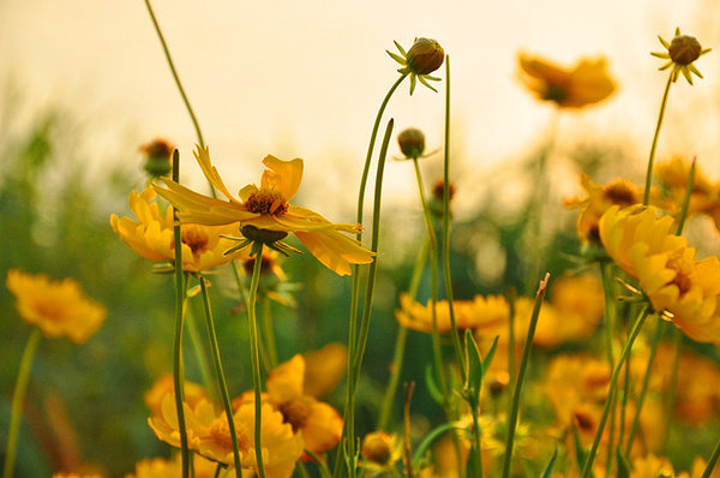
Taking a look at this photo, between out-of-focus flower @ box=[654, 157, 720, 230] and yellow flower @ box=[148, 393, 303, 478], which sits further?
out-of-focus flower @ box=[654, 157, 720, 230]

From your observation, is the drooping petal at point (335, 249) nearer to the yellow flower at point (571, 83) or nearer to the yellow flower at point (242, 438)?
the yellow flower at point (242, 438)

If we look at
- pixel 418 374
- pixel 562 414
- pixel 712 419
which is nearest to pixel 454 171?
pixel 418 374

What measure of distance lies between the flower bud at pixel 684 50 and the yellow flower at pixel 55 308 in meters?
0.64

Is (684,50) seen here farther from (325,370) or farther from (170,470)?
(325,370)

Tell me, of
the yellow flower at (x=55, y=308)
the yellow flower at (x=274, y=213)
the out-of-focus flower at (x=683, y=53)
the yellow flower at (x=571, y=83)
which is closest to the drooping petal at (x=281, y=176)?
the yellow flower at (x=274, y=213)

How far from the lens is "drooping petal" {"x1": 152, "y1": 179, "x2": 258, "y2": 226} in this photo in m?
0.33

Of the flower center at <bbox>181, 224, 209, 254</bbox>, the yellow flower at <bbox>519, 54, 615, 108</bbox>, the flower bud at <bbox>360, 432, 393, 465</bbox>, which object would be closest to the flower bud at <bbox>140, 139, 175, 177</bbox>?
the flower center at <bbox>181, 224, 209, 254</bbox>

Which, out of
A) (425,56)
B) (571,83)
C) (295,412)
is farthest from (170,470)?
(571,83)

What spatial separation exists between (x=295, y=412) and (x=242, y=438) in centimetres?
8

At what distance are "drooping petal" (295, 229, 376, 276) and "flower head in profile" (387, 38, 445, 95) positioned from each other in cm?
8

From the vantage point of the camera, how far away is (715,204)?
642mm

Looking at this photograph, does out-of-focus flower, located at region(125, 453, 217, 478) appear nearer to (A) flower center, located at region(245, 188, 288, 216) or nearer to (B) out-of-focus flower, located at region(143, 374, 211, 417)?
(B) out-of-focus flower, located at region(143, 374, 211, 417)

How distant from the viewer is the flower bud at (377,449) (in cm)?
50

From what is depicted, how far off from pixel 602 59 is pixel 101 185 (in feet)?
3.81
